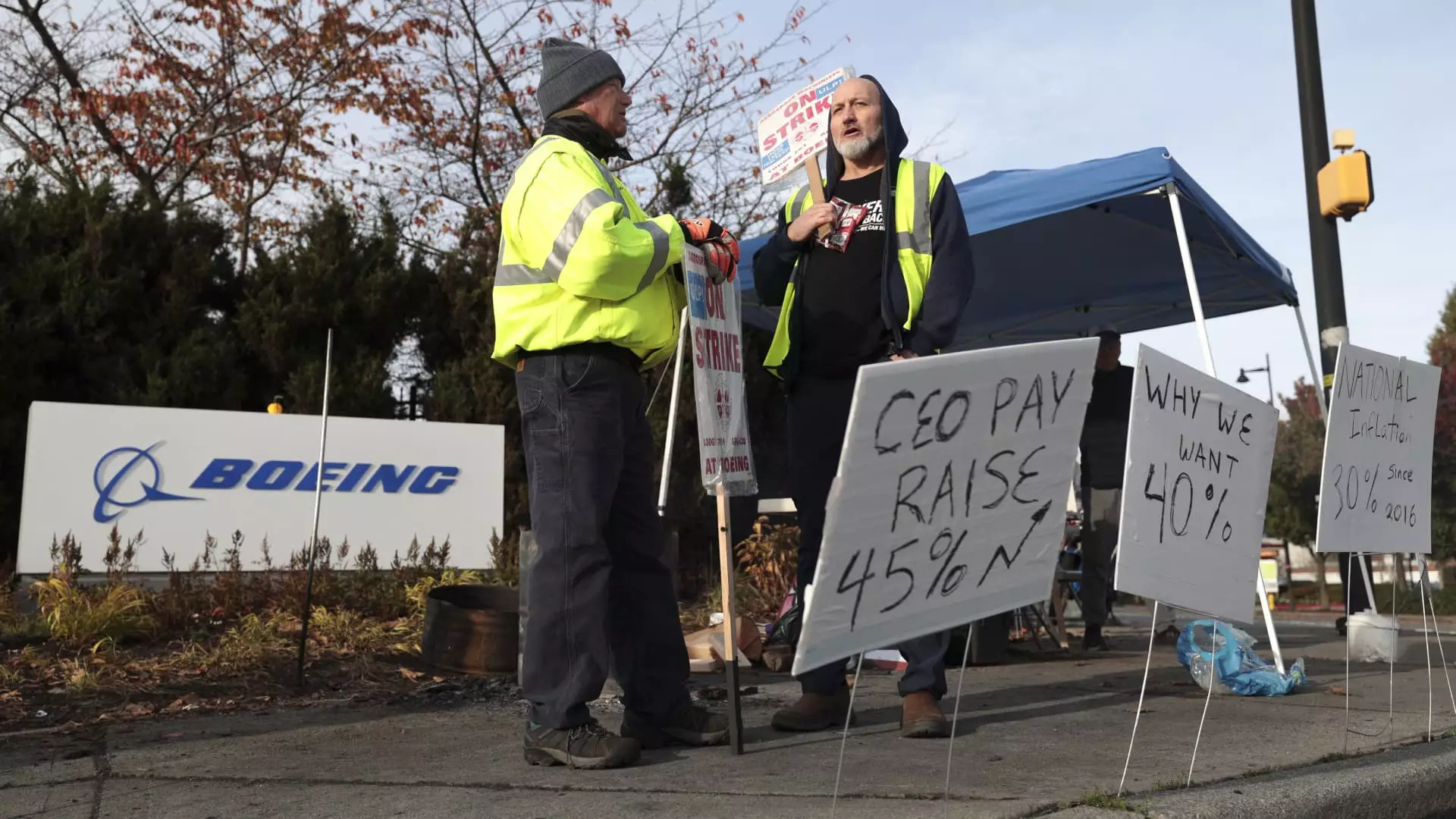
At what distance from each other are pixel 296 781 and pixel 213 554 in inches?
188

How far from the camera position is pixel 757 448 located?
36.6ft

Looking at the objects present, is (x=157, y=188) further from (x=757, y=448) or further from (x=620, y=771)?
(x=620, y=771)

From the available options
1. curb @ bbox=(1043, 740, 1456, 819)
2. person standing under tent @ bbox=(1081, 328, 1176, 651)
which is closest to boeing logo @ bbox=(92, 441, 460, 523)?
person standing under tent @ bbox=(1081, 328, 1176, 651)

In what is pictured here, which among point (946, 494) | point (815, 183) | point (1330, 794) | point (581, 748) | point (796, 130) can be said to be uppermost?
point (796, 130)

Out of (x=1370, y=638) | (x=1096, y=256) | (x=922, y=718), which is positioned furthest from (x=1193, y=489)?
(x=1096, y=256)

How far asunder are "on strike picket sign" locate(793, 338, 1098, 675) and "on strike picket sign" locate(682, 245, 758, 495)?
893 millimetres

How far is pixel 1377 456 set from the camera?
441 cm

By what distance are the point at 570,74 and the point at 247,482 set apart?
514 cm

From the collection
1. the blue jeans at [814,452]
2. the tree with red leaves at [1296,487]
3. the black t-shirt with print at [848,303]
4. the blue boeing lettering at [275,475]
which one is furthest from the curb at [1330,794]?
the tree with red leaves at [1296,487]

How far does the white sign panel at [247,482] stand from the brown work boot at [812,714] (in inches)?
159

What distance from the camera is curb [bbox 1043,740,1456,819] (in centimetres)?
259

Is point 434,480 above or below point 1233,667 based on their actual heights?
above

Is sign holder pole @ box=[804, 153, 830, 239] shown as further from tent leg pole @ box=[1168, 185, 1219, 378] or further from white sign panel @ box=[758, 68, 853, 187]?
tent leg pole @ box=[1168, 185, 1219, 378]

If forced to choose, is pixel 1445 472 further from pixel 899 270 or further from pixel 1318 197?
pixel 899 270
